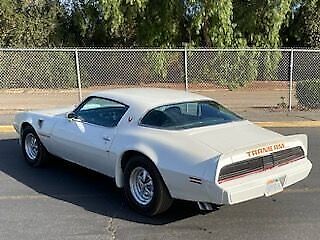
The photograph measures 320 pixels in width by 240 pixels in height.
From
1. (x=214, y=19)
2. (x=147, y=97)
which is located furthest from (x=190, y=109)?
(x=214, y=19)

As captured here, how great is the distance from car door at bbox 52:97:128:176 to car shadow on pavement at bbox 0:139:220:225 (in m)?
0.33

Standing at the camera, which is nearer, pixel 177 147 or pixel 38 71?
pixel 177 147

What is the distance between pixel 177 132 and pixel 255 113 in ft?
26.0

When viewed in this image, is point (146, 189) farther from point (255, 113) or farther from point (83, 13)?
point (83, 13)

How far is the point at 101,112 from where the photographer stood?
18.8 feet

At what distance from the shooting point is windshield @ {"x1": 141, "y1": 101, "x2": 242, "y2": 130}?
5.06 metres

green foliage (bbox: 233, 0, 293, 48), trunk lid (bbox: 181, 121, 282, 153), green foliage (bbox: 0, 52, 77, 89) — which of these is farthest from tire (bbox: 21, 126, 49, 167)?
green foliage (bbox: 233, 0, 293, 48)

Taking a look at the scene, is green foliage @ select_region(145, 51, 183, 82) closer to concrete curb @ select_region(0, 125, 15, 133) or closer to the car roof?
concrete curb @ select_region(0, 125, 15, 133)

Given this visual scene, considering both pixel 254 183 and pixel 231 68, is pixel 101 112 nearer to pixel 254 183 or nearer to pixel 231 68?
pixel 254 183

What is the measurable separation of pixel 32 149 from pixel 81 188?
1410 mm

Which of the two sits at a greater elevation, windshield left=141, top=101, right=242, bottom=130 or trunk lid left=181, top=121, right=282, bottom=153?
windshield left=141, top=101, right=242, bottom=130

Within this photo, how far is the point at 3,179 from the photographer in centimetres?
611

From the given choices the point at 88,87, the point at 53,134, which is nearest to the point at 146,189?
the point at 53,134

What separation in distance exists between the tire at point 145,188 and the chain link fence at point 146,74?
10305 mm
